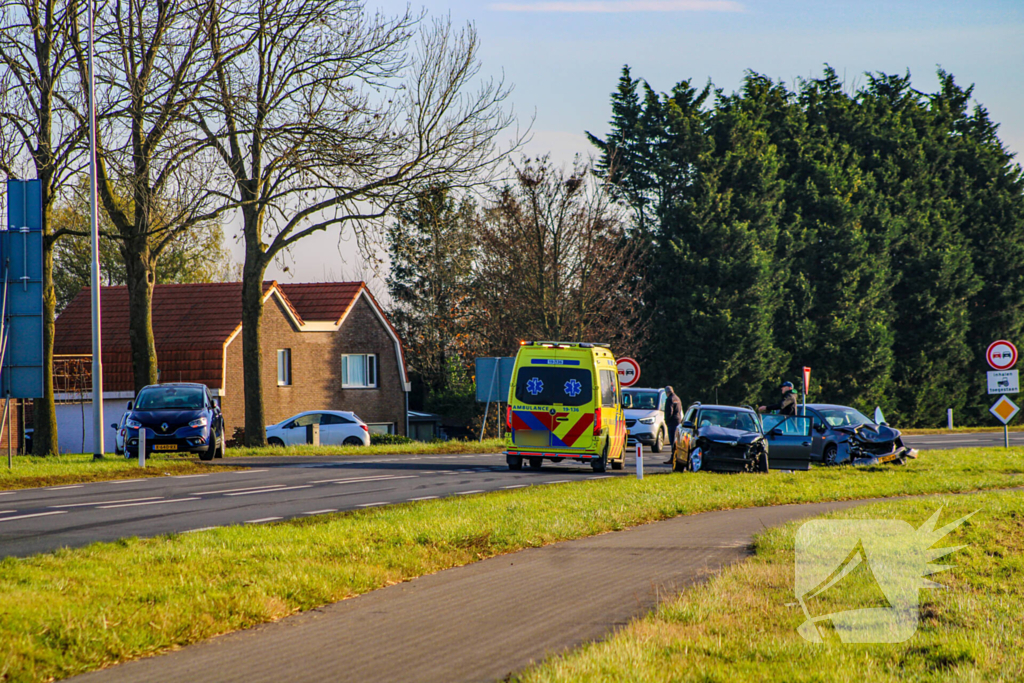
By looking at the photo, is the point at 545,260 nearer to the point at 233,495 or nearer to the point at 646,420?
the point at 646,420

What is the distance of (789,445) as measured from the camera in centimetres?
2375

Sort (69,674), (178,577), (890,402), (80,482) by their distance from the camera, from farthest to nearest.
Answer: (890,402) → (80,482) → (178,577) → (69,674)

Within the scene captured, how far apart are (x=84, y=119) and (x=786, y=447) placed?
17793mm

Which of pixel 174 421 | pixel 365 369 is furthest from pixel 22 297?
pixel 365 369

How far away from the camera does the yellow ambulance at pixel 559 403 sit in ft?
69.7

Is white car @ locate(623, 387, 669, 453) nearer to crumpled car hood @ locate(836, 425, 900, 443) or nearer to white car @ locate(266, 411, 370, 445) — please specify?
crumpled car hood @ locate(836, 425, 900, 443)

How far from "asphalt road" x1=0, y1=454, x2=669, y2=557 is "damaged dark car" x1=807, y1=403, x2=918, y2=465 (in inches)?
158

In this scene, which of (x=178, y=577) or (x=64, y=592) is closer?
(x=64, y=592)

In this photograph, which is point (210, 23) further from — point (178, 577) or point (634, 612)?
point (634, 612)

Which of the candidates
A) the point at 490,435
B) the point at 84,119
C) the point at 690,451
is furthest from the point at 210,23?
the point at 490,435

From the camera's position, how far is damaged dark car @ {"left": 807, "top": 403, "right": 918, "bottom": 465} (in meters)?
24.1

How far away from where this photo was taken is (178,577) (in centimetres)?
857

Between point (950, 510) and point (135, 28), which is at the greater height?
point (135, 28)

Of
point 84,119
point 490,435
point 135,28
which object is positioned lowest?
point 490,435
